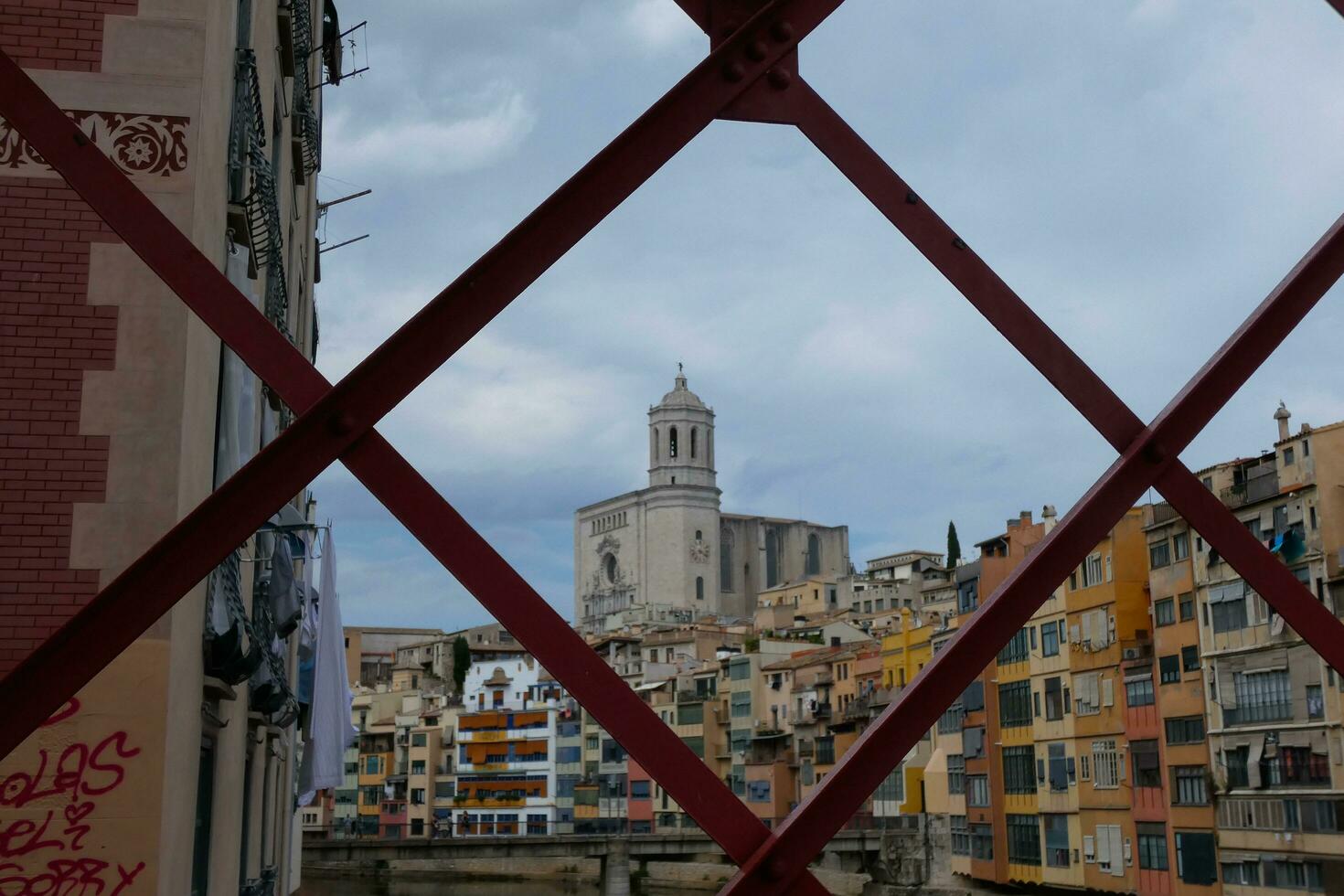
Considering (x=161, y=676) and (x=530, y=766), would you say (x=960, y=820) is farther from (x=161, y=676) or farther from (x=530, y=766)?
(x=161, y=676)

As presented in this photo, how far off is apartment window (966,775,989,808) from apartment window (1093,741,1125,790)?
6864 mm

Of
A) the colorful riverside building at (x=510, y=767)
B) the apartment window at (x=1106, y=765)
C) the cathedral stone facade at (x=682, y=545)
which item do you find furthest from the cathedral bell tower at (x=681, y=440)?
the apartment window at (x=1106, y=765)

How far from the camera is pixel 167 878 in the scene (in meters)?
6.50

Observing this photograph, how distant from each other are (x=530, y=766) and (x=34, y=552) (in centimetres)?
8924

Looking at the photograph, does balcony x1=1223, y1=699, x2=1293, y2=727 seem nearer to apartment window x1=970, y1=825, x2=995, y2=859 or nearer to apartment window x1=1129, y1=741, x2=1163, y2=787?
apartment window x1=1129, y1=741, x2=1163, y2=787

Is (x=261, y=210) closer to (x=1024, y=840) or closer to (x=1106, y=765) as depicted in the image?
(x=1106, y=765)

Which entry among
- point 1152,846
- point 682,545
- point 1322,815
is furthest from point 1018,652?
point 682,545

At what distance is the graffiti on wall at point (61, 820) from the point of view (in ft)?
20.2

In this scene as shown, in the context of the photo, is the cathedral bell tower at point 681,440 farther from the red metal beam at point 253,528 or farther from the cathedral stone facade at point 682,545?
the red metal beam at point 253,528

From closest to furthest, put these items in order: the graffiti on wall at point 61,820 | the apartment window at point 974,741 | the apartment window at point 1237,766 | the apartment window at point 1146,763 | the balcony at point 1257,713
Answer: the graffiti on wall at point 61,820 → the balcony at point 1257,713 → the apartment window at point 1237,766 → the apartment window at point 1146,763 → the apartment window at point 974,741

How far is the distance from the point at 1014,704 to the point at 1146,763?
29.1ft

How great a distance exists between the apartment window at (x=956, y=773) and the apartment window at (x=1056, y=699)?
22.3 feet

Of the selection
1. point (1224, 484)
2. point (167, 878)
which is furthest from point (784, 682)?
point (167, 878)

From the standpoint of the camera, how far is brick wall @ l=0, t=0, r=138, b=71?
23.1 feet
